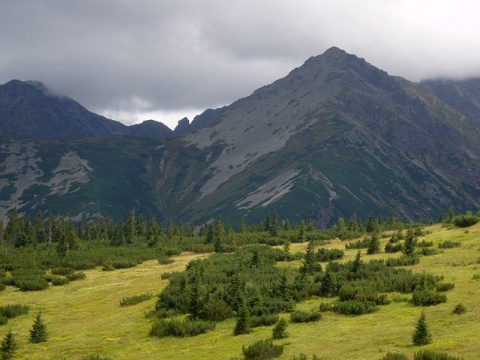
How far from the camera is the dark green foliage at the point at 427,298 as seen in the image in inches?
1062

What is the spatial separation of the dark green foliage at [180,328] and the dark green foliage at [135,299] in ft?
33.1

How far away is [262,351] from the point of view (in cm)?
2158

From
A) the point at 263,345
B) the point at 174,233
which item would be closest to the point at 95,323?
the point at 263,345

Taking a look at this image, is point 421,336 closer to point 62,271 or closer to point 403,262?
point 403,262

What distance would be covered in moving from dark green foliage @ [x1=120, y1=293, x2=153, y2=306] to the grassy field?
729mm

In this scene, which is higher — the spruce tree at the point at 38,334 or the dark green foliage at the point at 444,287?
the dark green foliage at the point at 444,287

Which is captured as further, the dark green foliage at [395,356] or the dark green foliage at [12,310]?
the dark green foliage at [12,310]

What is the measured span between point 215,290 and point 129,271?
2559cm

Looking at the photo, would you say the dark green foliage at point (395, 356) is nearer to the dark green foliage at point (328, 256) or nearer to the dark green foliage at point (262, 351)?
the dark green foliage at point (262, 351)

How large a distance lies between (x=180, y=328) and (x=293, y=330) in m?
6.82

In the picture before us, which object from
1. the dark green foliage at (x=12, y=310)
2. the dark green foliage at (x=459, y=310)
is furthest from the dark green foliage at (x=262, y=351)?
the dark green foliage at (x=12, y=310)

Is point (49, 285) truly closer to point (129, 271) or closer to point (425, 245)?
point (129, 271)

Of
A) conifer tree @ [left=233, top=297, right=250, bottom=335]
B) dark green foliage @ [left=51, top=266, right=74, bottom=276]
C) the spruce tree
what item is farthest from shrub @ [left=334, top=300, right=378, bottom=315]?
dark green foliage @ [left=51, top=266, right=74, bottom=276]

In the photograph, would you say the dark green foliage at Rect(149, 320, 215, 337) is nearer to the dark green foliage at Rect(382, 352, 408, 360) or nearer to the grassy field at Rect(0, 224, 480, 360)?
the grassy field at Rect(0, 224, 480, 360)
